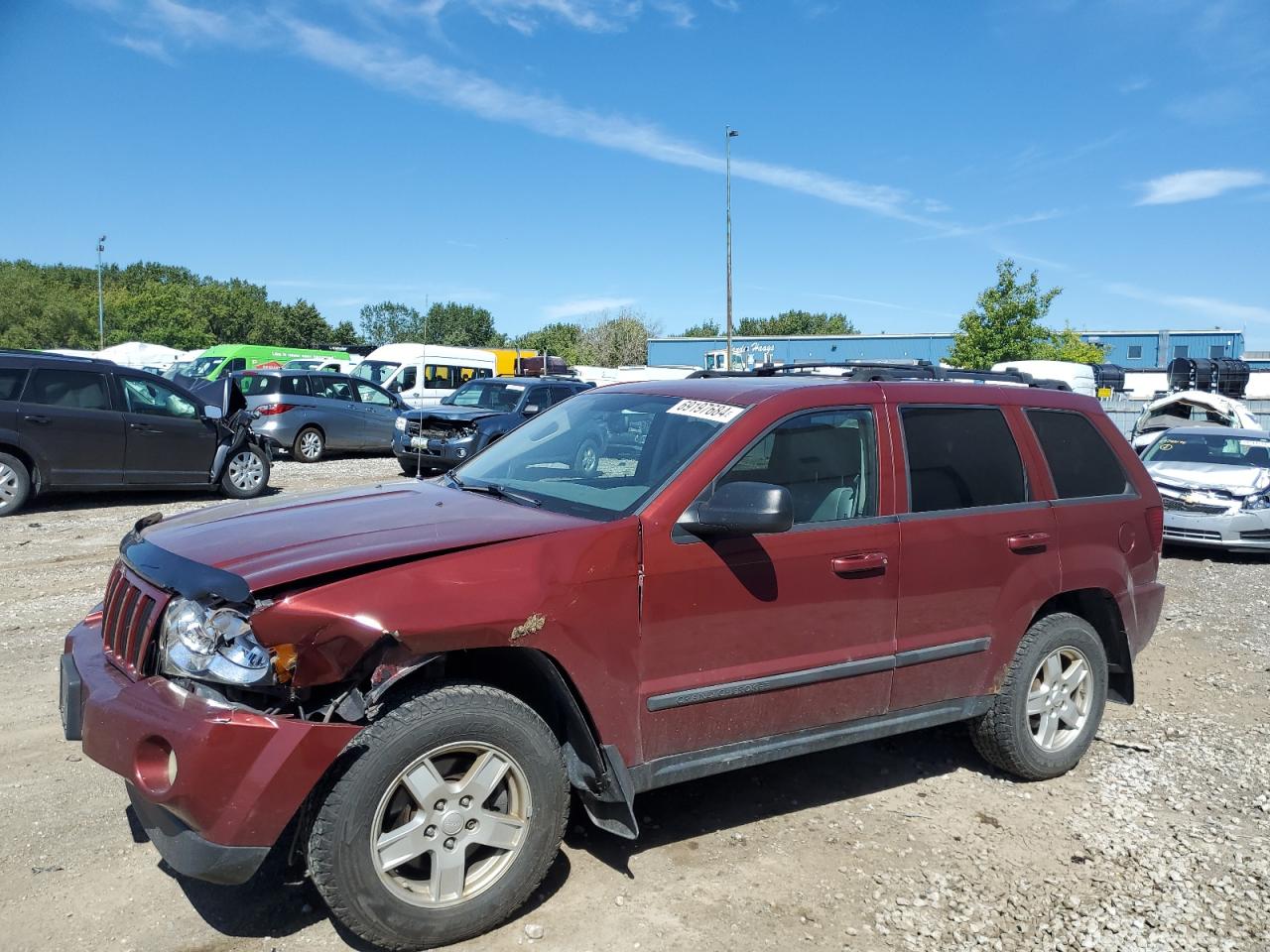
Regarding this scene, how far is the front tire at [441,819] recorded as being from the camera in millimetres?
2834

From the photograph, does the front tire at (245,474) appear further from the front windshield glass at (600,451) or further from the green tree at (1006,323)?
the green tree at (1006,323)

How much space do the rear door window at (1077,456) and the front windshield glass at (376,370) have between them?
23.4m

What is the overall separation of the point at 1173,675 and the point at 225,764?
6175 mm

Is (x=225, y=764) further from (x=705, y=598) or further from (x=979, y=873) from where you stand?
(x=979, y=873)

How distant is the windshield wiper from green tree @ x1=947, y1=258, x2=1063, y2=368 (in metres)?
38.2

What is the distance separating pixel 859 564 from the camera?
12.7 ft

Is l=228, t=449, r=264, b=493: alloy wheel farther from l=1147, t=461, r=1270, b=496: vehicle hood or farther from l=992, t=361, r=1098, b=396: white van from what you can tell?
l=992, t=361, r=1098, b=396: white van

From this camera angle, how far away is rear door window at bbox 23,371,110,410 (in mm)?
10938

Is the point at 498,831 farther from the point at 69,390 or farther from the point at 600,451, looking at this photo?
the point at 69,390

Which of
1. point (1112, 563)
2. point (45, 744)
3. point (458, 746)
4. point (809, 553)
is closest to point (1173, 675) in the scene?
point (1112, 563)

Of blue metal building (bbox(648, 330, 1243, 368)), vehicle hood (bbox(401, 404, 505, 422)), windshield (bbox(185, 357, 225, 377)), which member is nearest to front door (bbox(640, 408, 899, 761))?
vehicle hood (bbox(401, 404, 505, 422))

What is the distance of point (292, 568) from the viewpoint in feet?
9.42

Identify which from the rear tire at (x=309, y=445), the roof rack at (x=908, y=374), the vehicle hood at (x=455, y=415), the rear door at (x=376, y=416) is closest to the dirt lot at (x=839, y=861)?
the roof rack at (x=908, y=374)

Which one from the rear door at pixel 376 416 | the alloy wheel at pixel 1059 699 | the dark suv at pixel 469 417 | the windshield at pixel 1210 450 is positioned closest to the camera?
the alloy wheel at pixel 1059 699
